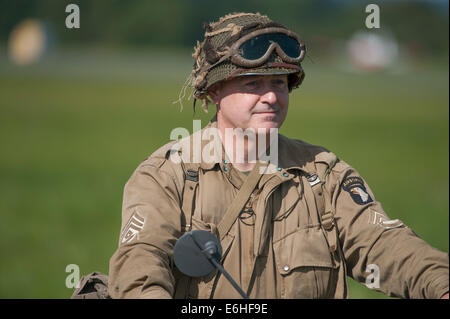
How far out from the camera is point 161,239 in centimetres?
446

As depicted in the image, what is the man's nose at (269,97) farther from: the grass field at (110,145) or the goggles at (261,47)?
the grass field at (110,145)

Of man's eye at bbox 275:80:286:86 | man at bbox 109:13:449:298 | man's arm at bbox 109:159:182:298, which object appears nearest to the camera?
man's arm at bbox 109:159:182:298

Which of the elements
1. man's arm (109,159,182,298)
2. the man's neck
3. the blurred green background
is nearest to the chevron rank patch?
man's arm (109,159,182,298)

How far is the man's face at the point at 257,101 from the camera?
15.9 ft

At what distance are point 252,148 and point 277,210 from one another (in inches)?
17.8

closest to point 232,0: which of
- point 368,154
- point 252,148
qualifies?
point 368,154

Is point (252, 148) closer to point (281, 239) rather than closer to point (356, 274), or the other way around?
point (281, 239)

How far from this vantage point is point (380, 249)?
4703 millimetres

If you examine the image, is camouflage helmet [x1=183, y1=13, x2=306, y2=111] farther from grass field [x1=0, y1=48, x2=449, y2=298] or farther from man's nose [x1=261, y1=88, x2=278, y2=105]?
A: grass field [x1=0, y1=48, x2=449, y2=298]

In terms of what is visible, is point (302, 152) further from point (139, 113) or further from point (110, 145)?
point (139, 113)

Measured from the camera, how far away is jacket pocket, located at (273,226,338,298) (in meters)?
4.67

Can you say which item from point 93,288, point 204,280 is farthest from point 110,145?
point 204,280

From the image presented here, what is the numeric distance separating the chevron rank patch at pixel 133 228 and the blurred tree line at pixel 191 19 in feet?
223

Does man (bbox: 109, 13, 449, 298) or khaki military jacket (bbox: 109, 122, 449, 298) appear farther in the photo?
man (bbox: 109, 13, 449, 298)
